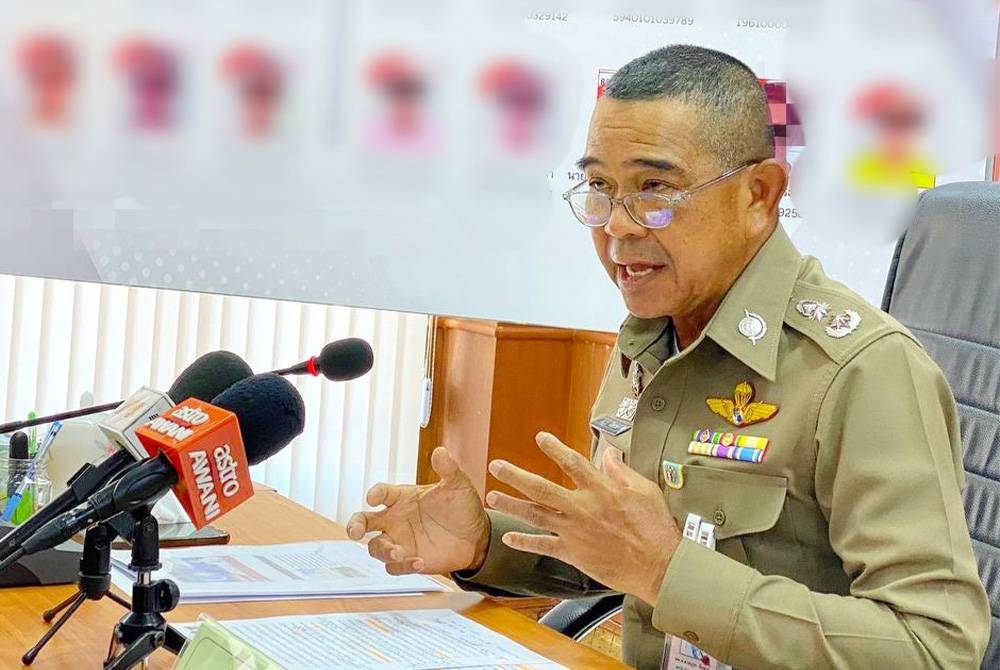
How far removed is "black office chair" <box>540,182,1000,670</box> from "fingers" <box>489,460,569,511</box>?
56 centimetres

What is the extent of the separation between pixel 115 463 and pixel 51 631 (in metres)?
0.25

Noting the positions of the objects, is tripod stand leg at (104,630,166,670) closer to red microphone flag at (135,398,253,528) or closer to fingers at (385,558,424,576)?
red microphone flag at (135,398,253,528)

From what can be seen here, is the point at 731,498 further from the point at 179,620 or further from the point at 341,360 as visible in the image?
the point at 179,620

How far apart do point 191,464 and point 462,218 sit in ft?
3.88

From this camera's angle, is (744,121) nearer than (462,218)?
Yes

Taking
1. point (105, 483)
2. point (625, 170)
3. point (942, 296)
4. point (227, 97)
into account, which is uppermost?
point (227, 97)

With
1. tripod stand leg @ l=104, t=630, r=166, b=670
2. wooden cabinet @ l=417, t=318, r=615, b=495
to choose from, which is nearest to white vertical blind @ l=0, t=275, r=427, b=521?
wooden cabinet @ l=417, t=318, r=615, b=495

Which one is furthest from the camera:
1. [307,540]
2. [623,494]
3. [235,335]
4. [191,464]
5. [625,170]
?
[235,335]

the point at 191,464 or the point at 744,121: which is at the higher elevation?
the point at 744,121

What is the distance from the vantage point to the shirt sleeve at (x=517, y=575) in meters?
1.56

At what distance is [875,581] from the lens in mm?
1252

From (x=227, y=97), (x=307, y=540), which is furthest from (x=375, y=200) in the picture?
(x=307, y=540)

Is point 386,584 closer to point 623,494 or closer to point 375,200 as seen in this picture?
point 623,494

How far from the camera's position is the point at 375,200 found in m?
2.19
